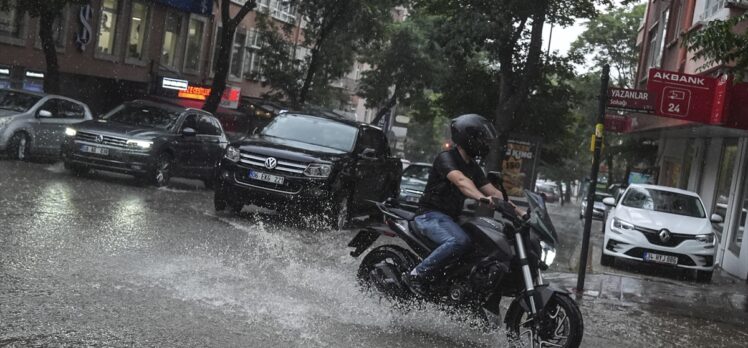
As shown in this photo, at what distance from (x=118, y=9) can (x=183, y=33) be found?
5435 millimetres

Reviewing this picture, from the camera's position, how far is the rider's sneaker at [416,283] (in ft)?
22.7

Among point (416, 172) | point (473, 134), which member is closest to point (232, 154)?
point (473, 134)

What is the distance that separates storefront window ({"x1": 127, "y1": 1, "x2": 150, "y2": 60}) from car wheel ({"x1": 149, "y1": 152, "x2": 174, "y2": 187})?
17.9 m

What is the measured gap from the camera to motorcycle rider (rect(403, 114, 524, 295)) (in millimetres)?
6672

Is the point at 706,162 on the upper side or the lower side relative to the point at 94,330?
upper

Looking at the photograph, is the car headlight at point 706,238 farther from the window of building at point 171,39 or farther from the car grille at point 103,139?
the window of building at point 171,39

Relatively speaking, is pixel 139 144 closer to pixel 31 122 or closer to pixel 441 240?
pixel 31 122

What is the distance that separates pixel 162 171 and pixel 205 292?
10321 millimetres

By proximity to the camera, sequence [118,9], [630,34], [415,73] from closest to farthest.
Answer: [118,9], [415,73], [630,34]

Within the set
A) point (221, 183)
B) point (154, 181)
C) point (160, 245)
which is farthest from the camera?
point (154, 181)

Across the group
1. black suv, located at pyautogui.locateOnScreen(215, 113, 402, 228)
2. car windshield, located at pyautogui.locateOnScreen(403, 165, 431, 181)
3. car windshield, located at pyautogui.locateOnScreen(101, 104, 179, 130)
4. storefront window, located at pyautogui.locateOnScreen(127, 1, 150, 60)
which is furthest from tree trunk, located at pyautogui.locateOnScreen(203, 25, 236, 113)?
black suv, located at pyautogui.locateOnScreen(215, 113, 402, 228)

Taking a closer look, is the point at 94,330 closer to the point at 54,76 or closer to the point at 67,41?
the point at 54,76

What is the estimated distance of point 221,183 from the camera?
13.5m

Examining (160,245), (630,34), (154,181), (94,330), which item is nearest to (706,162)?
(154,181)
